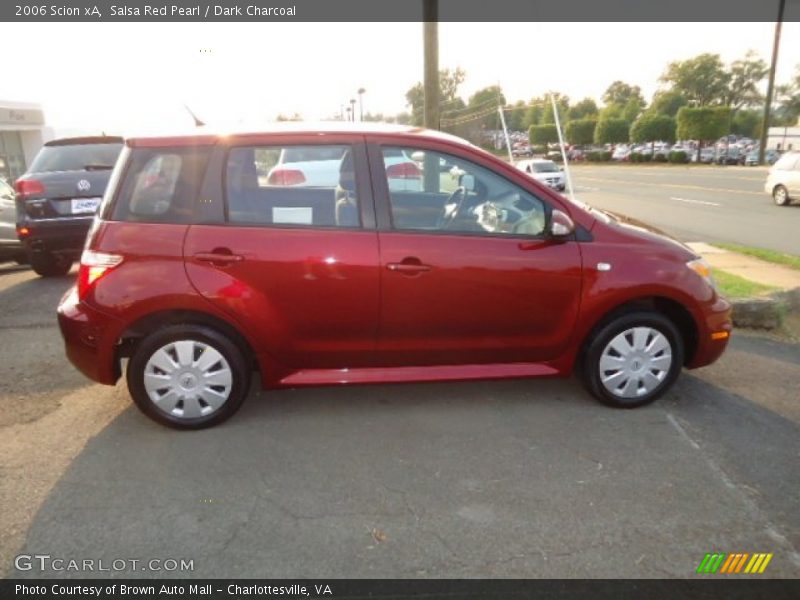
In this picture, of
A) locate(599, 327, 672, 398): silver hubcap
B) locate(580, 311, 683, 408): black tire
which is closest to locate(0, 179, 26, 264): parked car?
locate(580, 311, 683, 408): black tire

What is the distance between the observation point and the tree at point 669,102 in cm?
6950

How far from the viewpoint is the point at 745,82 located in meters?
73.2

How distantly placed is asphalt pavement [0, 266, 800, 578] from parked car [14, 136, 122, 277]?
320 centimetres

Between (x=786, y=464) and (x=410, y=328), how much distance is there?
222cm

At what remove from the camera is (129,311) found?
3.45m

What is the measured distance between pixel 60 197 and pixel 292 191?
4.79m

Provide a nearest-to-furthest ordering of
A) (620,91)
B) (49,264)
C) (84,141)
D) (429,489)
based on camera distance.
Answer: (429,489) < (84,141) < (49,264) < (620,91)

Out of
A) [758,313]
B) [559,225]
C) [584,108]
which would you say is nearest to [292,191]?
[559,225]

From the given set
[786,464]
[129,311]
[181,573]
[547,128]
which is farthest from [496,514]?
[547,128]

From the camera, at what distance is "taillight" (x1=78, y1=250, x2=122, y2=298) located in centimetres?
344

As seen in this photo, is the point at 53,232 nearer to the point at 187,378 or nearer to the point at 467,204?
the point at 187,378

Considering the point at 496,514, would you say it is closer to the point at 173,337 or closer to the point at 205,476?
the point at 205,476

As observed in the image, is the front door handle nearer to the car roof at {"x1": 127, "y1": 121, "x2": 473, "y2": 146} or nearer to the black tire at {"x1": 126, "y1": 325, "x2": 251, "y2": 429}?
the car roof at {"x1": 127, "y1": 121, "x2": 473, "y2": 146}
